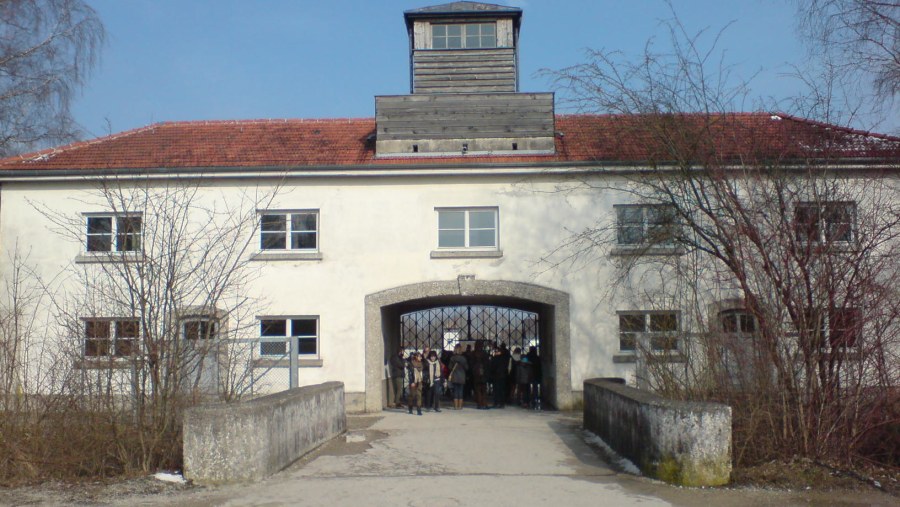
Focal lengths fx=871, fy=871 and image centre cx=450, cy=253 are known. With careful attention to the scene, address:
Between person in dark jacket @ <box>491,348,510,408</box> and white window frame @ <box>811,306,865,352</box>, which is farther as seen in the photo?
person in dark jacket @ <box>491,348,510,408</box>

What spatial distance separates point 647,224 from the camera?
1784cm

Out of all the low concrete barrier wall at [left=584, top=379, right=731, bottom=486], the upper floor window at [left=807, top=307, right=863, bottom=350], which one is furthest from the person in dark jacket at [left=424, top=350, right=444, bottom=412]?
the upper floor window at [left=807, top=307, right=863, bottom=350]

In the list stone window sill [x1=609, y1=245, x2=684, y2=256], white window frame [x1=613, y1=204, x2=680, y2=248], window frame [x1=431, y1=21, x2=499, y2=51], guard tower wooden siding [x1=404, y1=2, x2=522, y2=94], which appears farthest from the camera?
window frame [x1=431, y1=21, x2=499, y2=51]

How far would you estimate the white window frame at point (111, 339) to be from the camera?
440 inches

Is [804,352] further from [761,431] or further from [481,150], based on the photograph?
[481,150]

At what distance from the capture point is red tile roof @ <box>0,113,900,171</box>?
49.3 ft

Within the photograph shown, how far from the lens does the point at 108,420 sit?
1066 cm

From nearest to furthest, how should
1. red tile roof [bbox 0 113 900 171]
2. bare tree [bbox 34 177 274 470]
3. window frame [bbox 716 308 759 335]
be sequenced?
1. bare tree [bbox 34 177 274 470]
2. window frame [bbox 716 308 759 335]
3. red tile roof [bbox 0 113 900 171]

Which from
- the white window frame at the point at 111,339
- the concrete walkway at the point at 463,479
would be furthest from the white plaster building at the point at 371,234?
the white window frame at the point at 111,339

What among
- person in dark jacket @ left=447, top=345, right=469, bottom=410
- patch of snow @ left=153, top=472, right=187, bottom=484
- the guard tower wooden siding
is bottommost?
patch of snow @ left=153, top=472, right=187, bottom=484

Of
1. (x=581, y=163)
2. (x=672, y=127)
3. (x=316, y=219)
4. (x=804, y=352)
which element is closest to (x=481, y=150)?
(x=581, y=163)

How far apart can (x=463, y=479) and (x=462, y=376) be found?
10.3 m

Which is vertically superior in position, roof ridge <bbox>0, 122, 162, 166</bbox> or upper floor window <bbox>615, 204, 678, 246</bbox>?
roof ridge <bbox>0, 122, 162, 166</bbox>

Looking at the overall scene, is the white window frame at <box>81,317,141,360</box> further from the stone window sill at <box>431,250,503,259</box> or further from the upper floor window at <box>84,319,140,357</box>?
the stone window sill at <box>431,250,503,259</box>
